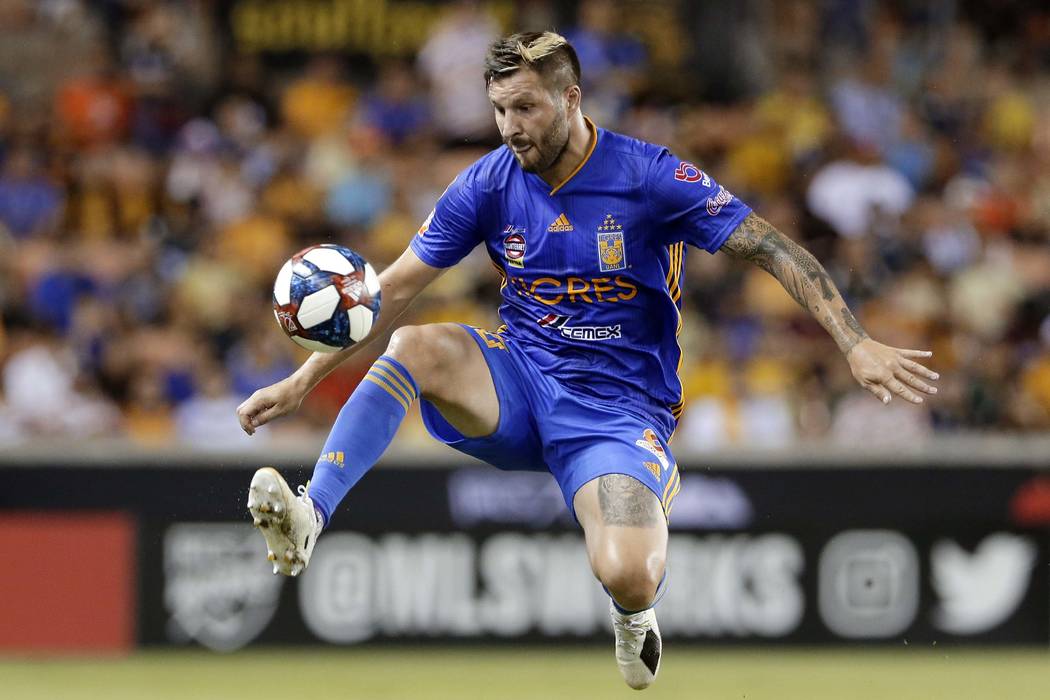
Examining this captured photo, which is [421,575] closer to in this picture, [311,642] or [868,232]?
[311,642]

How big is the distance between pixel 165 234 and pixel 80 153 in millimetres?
1207

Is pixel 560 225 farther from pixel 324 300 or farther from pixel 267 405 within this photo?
pixel 267 405

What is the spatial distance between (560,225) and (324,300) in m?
1.01

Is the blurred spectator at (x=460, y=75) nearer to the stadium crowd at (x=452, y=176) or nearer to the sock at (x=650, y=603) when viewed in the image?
the stadium crowd at (x=452, y=176)

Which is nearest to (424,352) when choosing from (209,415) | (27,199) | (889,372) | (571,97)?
(571,97)

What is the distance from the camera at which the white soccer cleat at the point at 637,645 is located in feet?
23.1

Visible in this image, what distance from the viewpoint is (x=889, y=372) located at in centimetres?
594

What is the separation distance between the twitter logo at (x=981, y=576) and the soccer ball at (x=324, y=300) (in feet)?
22.2

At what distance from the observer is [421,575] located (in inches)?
463

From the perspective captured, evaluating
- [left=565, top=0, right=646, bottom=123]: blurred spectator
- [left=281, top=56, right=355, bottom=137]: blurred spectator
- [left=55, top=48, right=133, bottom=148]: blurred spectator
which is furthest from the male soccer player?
[left=55, top=48, right=133, bottom=148]: blurred spectator

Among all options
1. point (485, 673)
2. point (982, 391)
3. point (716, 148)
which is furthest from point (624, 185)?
point (716, 148)

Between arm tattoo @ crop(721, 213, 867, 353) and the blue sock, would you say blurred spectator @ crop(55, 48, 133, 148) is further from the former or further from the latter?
arm tattoo @ crop(721, 213, 867, 353)

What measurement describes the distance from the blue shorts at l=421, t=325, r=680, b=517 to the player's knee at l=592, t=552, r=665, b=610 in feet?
0.99

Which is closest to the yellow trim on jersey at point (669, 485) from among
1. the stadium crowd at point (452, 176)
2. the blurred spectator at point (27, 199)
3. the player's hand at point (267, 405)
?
the player's hand at point (267, 405)
